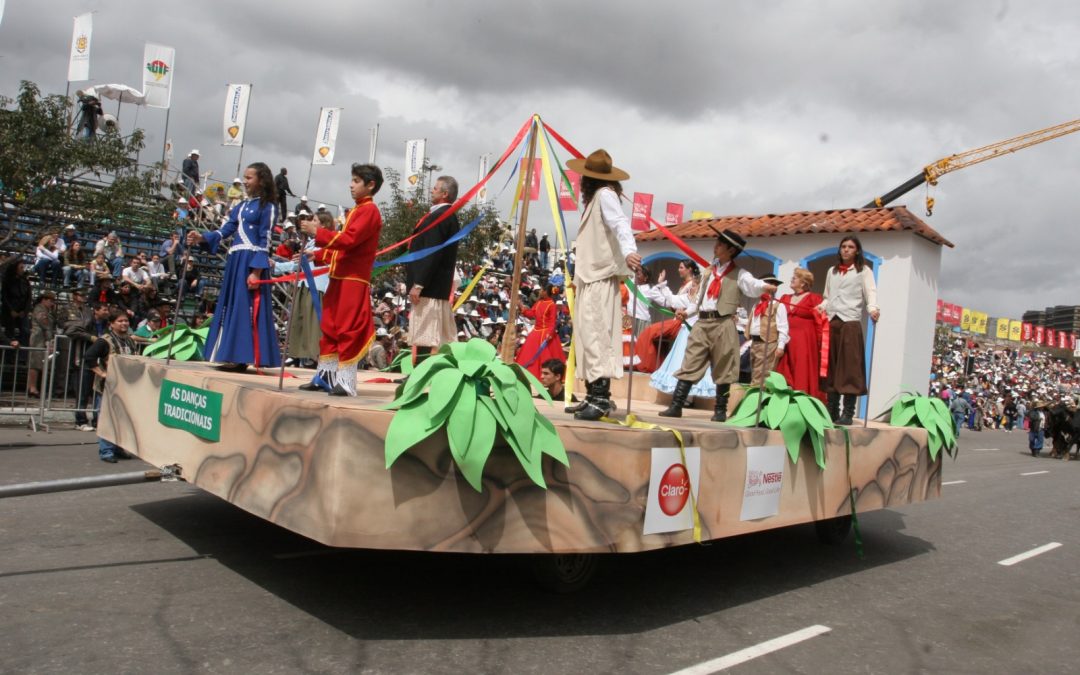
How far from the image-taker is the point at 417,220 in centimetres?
2317

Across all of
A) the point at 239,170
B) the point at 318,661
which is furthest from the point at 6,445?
the point at 239,170

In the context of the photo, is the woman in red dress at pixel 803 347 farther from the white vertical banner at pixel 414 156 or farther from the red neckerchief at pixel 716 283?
the white vertical banner at pixel 414 156

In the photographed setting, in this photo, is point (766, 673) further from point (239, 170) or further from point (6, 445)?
point (239, 170)

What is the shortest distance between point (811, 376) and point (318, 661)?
5336 mm

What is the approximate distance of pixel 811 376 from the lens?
25.2 ft

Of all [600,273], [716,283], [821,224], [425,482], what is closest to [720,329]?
[716,283]

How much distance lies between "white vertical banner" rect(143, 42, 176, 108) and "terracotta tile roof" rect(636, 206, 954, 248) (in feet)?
41.8

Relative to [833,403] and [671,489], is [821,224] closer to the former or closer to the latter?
[833,403]

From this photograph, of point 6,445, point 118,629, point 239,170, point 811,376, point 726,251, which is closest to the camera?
point 118,629

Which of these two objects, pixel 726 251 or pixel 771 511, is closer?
pixel 771 511

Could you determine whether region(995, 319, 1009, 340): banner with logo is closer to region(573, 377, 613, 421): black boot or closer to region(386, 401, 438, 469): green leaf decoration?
region(573, 377, 613, 421): black boot

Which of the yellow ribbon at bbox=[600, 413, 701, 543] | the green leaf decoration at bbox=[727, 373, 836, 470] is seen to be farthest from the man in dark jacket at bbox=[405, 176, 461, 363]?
the yellow ribbon at bbox=[600, 413, 701, 543]

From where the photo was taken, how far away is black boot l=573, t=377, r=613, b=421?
477 centimetres

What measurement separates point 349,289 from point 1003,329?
8657 cm
